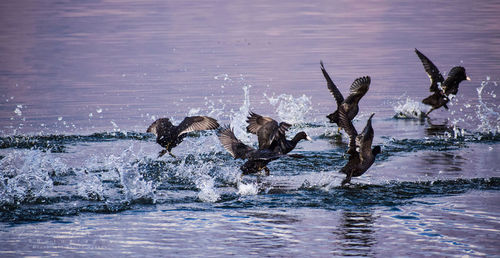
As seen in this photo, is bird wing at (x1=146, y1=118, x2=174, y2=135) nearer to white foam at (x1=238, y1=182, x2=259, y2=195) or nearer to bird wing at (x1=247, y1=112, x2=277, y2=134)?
bird wing at (x1=247, y1=112, x2=277, y2=134)

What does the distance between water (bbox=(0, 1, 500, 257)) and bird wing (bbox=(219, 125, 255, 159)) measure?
0.92 feet

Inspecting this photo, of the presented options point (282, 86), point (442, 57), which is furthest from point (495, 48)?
point (282, 86)

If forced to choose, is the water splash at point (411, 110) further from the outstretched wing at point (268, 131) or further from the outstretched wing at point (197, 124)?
the outstretched wing at point (197, 124)

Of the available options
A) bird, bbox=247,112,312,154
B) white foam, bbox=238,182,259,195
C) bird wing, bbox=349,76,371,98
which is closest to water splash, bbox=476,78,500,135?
bird wing, bbox=349,76,371,98

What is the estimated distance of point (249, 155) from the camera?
9.54m

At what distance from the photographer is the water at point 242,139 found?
7.46m

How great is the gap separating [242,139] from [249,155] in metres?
2.31

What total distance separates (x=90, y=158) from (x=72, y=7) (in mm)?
25733

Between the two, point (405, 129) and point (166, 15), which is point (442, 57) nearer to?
point (405, 129)

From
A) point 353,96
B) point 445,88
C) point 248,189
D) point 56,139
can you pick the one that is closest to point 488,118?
point 445,88

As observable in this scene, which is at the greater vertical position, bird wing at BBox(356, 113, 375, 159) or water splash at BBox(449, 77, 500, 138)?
water splash at BBox(449, 77, 500, 138)

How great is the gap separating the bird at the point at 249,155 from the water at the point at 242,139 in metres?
0.19

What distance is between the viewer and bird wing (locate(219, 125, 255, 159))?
31.9 feet

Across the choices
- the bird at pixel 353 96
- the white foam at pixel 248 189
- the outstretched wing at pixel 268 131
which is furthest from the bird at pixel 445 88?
the white foam at pixel 248 189
